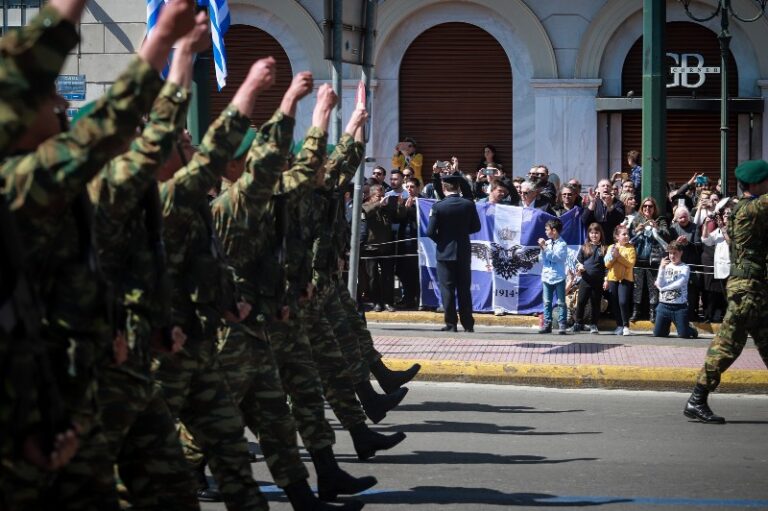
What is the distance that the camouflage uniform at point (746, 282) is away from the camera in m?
9.66

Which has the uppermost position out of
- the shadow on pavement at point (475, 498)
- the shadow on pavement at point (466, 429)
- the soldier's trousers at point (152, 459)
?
the soldier's trousers at point (152, 459)

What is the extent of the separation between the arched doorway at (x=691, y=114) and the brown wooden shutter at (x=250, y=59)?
6.87 m

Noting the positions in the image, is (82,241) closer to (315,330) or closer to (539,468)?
(315,330)

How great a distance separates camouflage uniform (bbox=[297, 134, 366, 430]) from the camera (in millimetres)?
8711

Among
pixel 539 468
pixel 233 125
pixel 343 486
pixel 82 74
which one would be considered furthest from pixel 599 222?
pixel 233 125

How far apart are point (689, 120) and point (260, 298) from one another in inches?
844

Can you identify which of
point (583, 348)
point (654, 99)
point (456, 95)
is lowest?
point (583, 348)

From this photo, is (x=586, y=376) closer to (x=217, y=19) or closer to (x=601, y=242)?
(x=601, y=242)

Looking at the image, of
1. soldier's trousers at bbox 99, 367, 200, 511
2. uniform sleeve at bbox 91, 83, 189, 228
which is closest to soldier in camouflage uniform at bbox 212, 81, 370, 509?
soldier's trousers at bbox 99, 367, 200, 511

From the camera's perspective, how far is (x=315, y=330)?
8727 millimetres

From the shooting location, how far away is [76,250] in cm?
419

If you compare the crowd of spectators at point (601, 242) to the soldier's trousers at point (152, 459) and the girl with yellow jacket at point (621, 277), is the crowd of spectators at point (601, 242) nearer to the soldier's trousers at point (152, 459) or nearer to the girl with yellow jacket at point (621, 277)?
the girl with yellow jacket at point (621, 277)

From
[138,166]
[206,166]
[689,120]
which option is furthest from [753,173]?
[689,120]

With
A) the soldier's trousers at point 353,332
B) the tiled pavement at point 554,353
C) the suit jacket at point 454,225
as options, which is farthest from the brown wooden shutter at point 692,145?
the soldier's trousers at point 353,332
